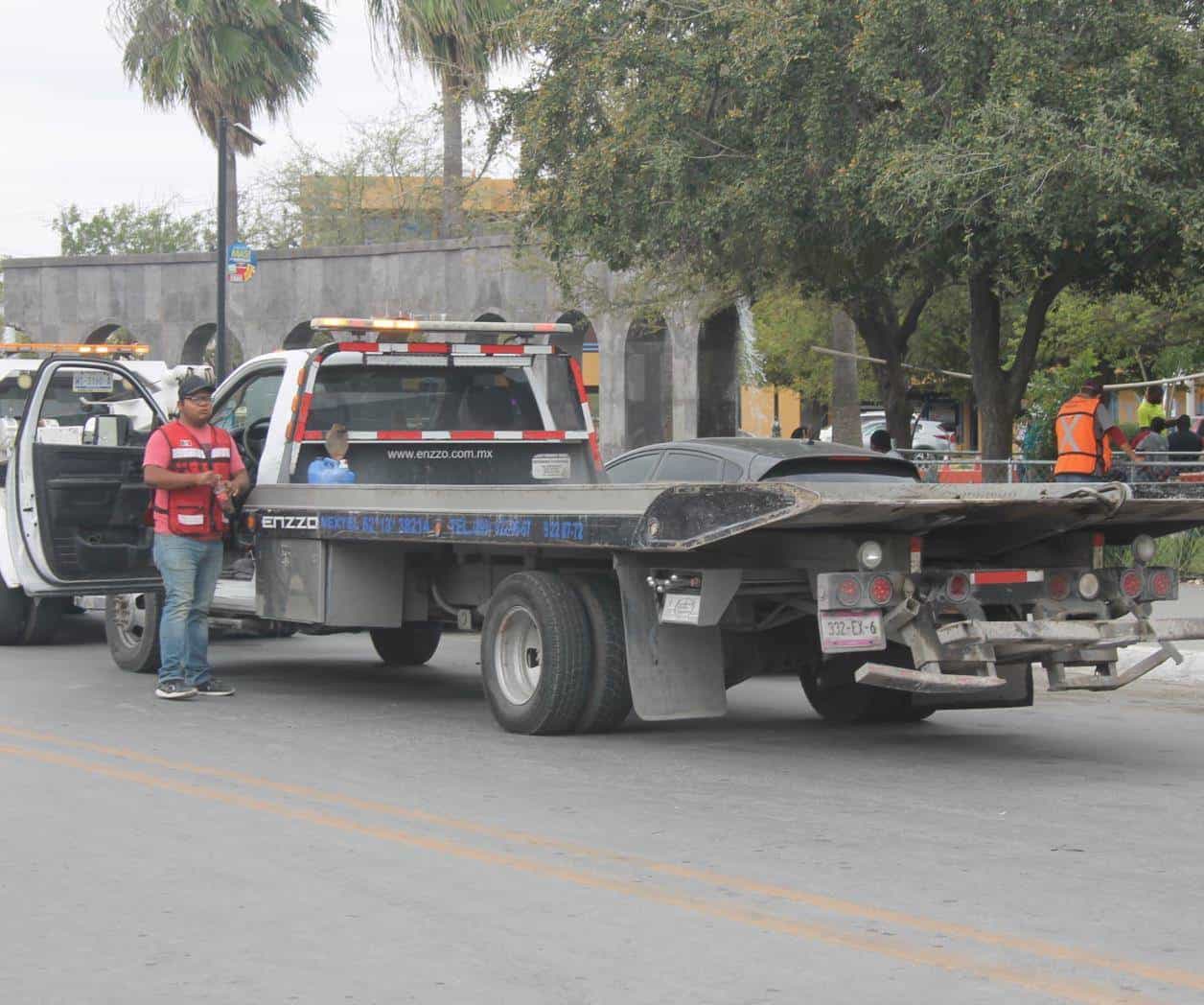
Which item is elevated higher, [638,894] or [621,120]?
[621,120]

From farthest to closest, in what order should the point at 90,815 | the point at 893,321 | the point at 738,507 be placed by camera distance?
the point at 893,321 < the point at 738,507 < the point at 90,815

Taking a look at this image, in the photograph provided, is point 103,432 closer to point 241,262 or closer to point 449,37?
point 241,262

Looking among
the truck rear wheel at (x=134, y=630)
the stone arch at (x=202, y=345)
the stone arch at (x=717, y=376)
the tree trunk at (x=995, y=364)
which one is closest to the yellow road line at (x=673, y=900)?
the truck rear wheel at (x=134, y=630)

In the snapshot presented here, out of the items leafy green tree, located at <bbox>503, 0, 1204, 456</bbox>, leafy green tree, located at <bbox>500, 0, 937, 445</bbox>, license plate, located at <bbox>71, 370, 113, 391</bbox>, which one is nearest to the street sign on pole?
leafy green tree, located at <bbox>503, 0, 1204, 456</bbox>

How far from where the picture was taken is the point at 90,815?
732 cm

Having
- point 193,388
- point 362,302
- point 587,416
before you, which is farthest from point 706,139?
point 362,302

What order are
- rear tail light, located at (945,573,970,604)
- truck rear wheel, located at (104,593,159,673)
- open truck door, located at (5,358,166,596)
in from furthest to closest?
truck rear wheel, located at (104,593,159,673) < open truck door, located at (5,358,166,596) < rear tail light, located at (945,573,970,604)

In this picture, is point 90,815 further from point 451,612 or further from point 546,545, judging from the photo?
point 451,612

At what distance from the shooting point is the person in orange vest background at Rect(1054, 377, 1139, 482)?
16.4 m

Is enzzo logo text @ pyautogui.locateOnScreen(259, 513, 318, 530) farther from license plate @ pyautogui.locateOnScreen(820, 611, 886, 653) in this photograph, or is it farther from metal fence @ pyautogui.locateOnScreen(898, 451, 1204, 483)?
metal fence @ pyautogui.locateOnScreen(898, 451, 1204, 483)

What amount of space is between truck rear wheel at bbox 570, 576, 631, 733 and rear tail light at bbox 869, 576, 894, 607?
56.7 inches

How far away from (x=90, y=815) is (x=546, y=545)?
256cm

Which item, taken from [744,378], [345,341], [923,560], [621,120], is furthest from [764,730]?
[744,378]

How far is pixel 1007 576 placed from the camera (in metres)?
8.52
